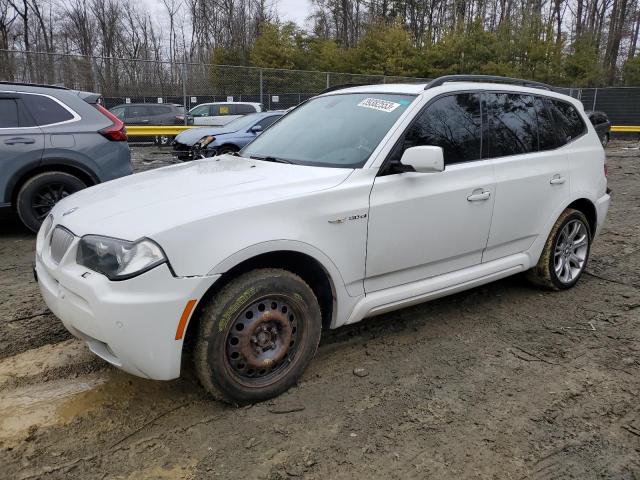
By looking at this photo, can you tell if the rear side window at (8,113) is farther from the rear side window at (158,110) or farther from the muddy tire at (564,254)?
the rear side window at (158,110)

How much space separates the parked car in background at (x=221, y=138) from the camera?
37.0 ft

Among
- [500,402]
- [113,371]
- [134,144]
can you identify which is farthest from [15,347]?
[134,144]

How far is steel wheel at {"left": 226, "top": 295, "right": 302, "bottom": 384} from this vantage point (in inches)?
111

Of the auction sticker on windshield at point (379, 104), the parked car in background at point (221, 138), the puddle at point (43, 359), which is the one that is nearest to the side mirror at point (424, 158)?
the auction sticker on windshield at point (379, 104)

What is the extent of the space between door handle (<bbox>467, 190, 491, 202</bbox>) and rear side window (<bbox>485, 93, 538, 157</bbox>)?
1.18 ft

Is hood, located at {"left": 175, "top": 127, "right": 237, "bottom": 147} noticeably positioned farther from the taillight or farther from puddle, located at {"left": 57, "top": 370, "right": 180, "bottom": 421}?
puddle, located at {"left": 57, "top": 370, "right": 180, "bottom": 421}


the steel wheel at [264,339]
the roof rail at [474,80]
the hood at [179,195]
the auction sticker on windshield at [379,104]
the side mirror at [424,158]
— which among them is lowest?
the steel wheel at [264,339]

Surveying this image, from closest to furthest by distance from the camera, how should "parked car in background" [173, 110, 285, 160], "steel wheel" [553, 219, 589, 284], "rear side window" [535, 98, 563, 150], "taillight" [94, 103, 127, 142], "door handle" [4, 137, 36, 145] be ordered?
"rear side window" [535, 98, 563, 150] < "steel wheel" [553, 219, 589, 284] < "door handle" [4, 137, 36, 145] < "taillight" [94, 103, 127, 142] < "parked car in background" [173, 110, 285, 160]

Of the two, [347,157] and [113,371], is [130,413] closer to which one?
[113,371]

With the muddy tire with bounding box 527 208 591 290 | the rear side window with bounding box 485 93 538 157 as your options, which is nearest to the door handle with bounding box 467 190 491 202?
the rear side window with bounding box 485 93 538 157

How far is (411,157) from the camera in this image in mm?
3166

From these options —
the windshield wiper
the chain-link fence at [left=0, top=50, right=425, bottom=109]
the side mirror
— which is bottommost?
the windshield wiper

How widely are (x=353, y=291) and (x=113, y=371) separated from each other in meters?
1.58

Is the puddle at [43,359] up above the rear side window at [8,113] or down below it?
below
